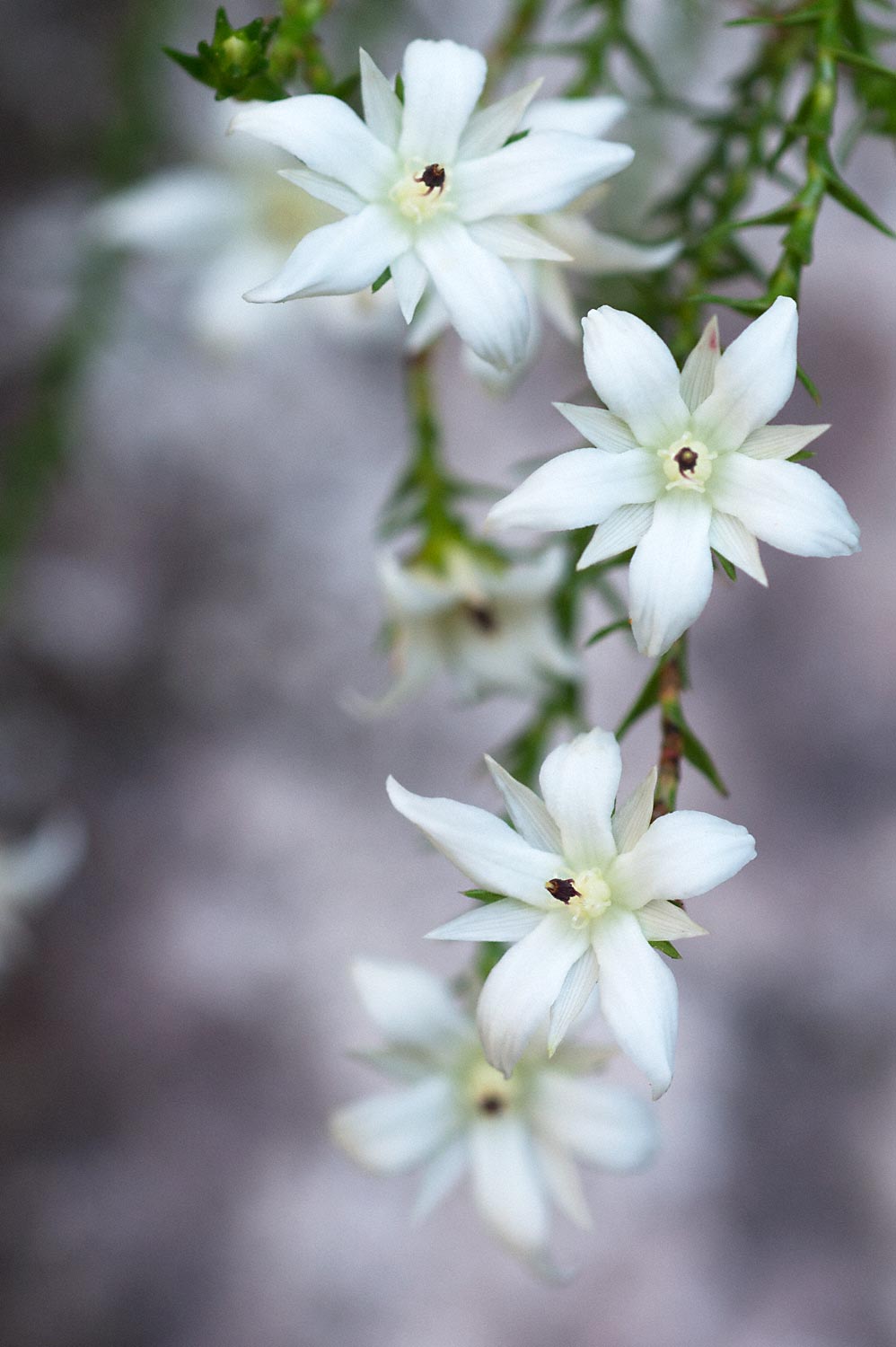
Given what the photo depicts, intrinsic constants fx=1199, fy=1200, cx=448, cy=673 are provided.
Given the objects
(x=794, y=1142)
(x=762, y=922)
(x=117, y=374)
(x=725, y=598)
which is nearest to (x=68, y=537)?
(x=117, y=374)

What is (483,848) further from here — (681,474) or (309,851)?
Answer: (309,851)

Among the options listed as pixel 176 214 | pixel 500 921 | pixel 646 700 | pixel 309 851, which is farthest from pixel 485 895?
pixel 309 851

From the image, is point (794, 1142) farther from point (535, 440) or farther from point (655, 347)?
point (655, 347)

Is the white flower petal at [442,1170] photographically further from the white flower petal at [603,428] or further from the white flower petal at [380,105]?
the white flower petal at [380,105]

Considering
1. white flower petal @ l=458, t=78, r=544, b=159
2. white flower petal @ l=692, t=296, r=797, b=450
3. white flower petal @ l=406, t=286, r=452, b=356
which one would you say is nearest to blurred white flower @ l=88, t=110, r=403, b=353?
white flower petal @ l=406, t=286, r=452, b=356

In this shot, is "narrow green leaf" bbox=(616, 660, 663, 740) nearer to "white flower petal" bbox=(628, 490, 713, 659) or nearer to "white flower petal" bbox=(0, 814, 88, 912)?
"white flower petal" bbox=(628, 490, 713, 659)

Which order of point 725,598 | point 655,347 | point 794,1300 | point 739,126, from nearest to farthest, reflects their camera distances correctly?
point 655,347 < point 739,126 < point 794,1300 < point 725,598

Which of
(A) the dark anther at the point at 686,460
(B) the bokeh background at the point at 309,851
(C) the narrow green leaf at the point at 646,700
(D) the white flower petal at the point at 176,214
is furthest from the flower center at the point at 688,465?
(B) the bokeh background at the point at 309,851
